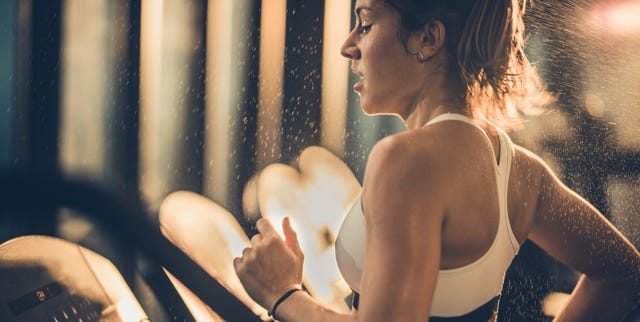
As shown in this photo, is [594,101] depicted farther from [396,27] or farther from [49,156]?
[49,156]

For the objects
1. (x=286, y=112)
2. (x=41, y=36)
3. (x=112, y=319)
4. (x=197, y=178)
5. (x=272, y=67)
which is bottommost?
(x=112, y=319)

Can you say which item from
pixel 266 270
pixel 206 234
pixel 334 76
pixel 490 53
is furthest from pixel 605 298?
pixel 334 76

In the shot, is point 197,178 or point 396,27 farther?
point 197,178

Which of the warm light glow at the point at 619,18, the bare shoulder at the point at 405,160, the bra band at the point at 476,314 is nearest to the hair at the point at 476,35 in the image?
the bare shoulder at the point at 405,160

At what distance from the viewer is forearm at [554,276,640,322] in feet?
2.82

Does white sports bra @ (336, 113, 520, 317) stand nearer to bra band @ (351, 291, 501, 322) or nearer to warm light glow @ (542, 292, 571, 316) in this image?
bra band @ (351, 291, 501, 322)

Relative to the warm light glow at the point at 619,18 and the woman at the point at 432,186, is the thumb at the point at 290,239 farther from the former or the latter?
the warm light glow at the point at 619,18

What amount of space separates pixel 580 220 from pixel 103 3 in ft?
3.08

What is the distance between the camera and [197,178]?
51.0 inches

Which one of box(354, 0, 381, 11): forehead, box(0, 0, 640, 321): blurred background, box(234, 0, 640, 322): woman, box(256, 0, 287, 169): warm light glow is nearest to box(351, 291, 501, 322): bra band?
box(234, 0, 640, 322): woman

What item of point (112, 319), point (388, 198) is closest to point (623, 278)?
point (388, 198)

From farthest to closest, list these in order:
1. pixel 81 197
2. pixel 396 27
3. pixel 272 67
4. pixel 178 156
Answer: pixel 272 67
pixel 178 156
pixel 81 197
pixel 396 27

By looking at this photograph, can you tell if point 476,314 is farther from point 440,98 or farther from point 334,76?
point 334,76

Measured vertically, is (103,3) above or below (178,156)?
above
